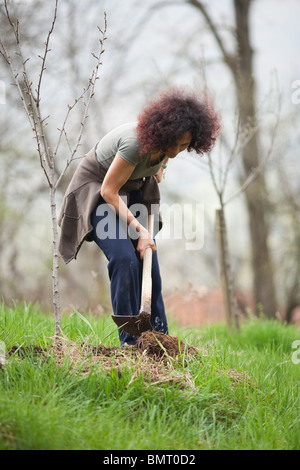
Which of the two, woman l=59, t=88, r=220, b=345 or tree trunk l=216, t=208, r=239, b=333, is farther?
tree trunk l=216, t=208, r=239, b=333

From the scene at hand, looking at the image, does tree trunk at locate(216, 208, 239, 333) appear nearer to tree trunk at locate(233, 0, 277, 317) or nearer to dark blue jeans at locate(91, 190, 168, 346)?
dark blue jeans at locate(91, 190, 168, 346)

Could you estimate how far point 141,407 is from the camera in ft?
8.05

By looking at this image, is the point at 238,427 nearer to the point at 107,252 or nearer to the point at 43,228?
the point at 107,252

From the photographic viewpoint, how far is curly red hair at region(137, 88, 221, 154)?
2906 mm

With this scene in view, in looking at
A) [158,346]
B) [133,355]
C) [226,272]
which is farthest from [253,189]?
[133,355]

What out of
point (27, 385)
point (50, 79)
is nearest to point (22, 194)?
point (50, 79)

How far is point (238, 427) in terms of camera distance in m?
2.43

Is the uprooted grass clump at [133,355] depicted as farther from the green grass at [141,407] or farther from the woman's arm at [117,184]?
the woman's arm at [117,184]

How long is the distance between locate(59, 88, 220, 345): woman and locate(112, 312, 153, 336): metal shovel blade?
0.14 meters

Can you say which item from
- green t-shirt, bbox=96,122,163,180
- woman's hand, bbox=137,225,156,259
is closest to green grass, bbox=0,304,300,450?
woman's hand, bbox=137,225,156,259

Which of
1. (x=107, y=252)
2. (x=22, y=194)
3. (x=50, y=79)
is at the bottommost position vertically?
(x=107, y=252)

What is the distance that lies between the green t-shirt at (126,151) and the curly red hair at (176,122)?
0.20 feet
